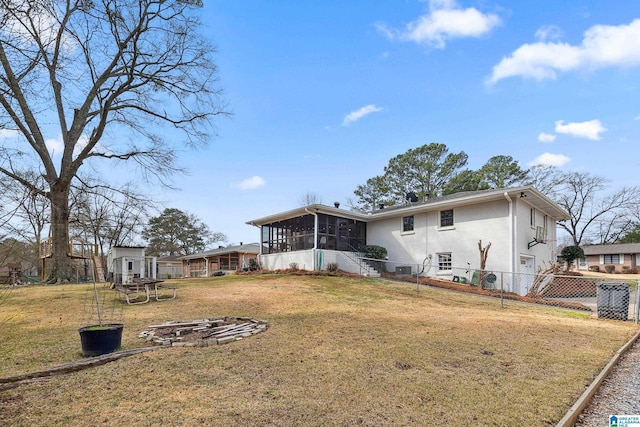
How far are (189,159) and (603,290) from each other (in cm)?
1801

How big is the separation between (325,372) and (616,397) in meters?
3.35

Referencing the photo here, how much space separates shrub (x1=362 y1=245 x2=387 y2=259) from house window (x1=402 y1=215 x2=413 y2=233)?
1.64 meters

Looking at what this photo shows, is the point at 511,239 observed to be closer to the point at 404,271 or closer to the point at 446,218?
the point at 446,218

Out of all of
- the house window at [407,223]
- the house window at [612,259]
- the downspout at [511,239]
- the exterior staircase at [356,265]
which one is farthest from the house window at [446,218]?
the house window at [612,259]

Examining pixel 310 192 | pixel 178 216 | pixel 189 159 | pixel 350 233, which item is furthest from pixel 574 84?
pixel 178 216

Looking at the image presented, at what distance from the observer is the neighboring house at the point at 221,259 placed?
30594mm

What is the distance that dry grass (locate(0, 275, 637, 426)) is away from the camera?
3234 millimetres

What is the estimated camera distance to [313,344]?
568cm

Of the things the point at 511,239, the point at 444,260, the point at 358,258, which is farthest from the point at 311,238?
the point at 511,239

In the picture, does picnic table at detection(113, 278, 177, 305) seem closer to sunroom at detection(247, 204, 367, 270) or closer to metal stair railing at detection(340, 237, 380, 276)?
sunroom at detection(247, 204, 367, 270)

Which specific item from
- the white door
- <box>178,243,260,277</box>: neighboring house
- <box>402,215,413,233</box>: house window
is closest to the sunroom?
<box>402,215,413,233</box>: house window

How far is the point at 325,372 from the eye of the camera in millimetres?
4379

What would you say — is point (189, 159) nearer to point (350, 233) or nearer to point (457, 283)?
point (350, 233)

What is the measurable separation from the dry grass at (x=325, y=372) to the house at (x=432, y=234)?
7.81m
